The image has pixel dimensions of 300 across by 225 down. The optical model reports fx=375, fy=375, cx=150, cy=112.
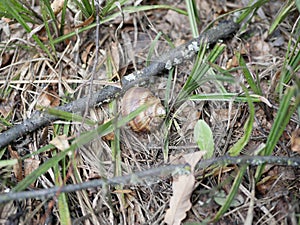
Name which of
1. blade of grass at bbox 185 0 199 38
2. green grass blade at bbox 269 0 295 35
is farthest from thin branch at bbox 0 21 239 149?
green grass blade at bbox 269 0 295 35

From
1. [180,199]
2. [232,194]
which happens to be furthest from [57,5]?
[232,194]

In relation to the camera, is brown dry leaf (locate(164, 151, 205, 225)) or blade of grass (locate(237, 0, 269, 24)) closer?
brown dry leaf (locate(164, 151, 205, 225))

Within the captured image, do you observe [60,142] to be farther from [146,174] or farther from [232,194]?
[232,194]

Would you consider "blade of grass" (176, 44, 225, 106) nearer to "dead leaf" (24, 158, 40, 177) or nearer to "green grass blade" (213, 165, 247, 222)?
"green grass blade" (213, 165, 247, 222)

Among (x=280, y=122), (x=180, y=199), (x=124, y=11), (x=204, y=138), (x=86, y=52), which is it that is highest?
(x=124, y=11)

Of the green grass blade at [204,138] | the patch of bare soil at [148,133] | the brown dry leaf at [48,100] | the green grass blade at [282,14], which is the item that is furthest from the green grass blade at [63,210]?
the green grass blade at [282,14]

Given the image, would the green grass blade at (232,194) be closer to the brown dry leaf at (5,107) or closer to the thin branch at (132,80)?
the thin branch at (132,80)
